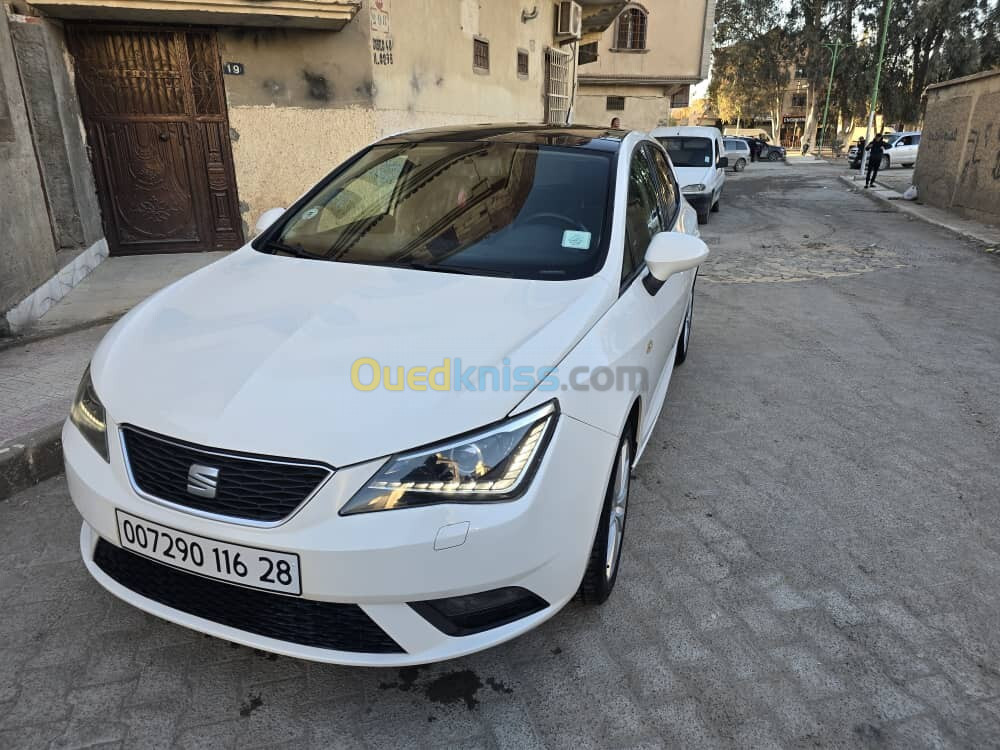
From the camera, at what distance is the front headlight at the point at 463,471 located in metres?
1.74

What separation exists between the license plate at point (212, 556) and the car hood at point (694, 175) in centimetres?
1144

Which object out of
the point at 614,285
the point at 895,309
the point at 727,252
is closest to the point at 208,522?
the point at 614,285

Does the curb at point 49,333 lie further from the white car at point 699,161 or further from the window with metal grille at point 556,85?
the window with metal grille at point 556,85

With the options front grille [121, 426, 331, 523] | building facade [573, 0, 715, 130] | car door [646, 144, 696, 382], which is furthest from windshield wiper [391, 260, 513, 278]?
building facade [573, 0, 715, 130]

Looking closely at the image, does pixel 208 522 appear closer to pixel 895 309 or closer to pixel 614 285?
pixel 614 285

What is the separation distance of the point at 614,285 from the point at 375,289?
89cm

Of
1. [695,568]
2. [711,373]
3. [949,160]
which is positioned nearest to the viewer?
[695,568]

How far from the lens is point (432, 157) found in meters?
3.38

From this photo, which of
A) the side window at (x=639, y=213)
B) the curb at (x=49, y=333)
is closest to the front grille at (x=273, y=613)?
the side window at (x=639, y=213)

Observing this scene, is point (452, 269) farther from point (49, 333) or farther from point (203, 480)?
point (49, 333)

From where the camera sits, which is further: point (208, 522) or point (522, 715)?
point (522, 715)

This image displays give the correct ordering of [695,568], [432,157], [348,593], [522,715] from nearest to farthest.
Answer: [348,593], [522,715], [695,568], [432,157]

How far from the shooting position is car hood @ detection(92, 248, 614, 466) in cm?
179

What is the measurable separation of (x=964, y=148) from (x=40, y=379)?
15534 mm
